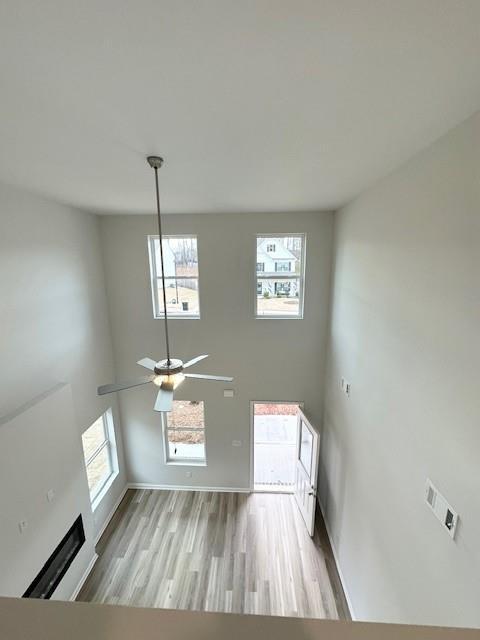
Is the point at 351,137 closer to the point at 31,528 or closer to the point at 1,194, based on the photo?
the point at 1,194

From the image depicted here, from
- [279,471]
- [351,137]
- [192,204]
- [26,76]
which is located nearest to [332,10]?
[351,137]

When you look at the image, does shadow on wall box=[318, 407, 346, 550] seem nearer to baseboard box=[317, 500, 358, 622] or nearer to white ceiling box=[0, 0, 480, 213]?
baseboard box=[317, 500, 358, 622]

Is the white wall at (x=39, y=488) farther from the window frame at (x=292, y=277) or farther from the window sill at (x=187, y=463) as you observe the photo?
the window frame at (x=292, y=277)

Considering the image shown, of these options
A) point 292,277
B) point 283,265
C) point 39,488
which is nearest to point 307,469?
point 292,277

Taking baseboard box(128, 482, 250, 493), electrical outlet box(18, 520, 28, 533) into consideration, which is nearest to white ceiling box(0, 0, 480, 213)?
electrical outlet box(18, 520, 28, 533)

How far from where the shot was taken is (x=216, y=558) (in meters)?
3.93

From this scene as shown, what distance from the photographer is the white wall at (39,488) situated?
2490mm

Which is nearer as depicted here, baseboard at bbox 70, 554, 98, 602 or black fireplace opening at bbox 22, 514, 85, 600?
black fireplace opening at bbox 22, 514, 85, 600

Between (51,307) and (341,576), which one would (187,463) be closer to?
(341,576)

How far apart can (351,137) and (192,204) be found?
7.55 feet

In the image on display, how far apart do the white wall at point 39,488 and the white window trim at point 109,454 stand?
2.18 ft

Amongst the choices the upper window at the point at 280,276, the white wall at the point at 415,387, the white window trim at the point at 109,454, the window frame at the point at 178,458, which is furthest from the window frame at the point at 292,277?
the white window trim at the point at 109,454

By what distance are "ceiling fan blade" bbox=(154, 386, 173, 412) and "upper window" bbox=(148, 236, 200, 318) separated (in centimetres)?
257

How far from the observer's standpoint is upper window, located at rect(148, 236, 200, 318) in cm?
443
